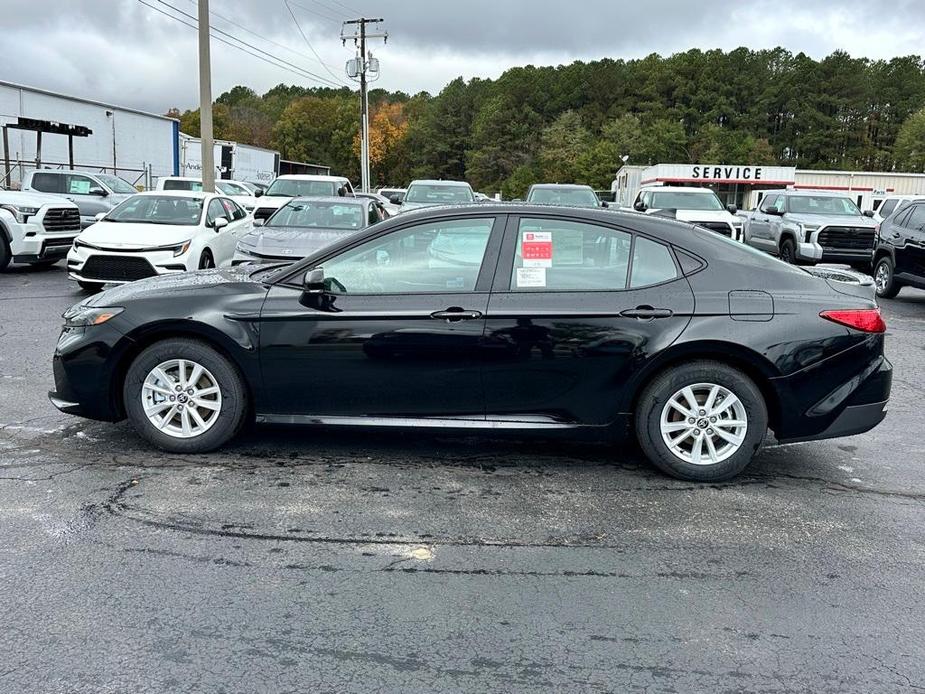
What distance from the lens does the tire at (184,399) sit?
16.0ft

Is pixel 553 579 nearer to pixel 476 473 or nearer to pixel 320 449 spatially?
pixel 476 473

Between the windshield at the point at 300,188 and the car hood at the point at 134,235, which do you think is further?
the windshield at the point at 300,188

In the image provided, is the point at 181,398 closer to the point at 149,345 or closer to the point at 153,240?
the point at 149,345

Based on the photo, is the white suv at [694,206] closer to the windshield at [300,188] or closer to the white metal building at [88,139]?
the windshield at [300,188]

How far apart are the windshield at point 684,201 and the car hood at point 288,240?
942cm

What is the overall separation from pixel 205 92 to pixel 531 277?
1849 centimetres

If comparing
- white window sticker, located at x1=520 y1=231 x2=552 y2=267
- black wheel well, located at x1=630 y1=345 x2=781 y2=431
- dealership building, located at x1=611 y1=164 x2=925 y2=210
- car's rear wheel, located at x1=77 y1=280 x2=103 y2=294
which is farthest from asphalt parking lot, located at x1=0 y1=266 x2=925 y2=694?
dealership building, located at x1=611 y1=164 x2=925 y2=210

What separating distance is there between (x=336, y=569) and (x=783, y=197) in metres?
17.6

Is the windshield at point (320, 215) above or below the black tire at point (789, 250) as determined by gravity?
above

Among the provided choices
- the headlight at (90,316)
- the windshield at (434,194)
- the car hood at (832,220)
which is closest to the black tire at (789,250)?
the car hood at (832,220)

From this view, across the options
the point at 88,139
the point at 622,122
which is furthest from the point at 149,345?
the point at 622,122

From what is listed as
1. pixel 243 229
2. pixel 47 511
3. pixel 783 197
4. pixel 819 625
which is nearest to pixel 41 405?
pixel 47 511

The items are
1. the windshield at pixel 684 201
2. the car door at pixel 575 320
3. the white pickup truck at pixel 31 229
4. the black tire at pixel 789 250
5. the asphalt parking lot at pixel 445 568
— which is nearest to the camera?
the asphalt parking lot at pixel 445 568

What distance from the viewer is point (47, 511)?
4.08 metres
